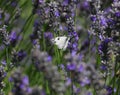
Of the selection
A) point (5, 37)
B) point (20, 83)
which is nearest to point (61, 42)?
point (5, 37)

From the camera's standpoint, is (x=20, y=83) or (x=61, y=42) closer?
(x=20, y=83)

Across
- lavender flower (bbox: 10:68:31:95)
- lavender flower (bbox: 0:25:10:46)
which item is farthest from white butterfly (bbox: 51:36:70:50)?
lavender flower (bbox: 10:68:31:95)

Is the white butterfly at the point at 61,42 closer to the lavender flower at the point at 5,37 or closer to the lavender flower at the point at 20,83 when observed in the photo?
the lavender flower at the point at 5,37

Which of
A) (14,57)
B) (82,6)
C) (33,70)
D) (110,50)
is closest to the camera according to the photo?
(110,50)

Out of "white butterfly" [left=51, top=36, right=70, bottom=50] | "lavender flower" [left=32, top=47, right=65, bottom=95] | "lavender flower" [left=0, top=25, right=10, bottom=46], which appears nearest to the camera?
"lavender flower" [left=32, top=47, right=65, bottom=95]

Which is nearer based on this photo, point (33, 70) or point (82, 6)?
point (33, 70)

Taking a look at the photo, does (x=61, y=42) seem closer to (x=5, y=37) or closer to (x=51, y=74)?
(x=5, y=37)

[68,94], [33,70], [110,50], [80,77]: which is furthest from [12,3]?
[80,77]

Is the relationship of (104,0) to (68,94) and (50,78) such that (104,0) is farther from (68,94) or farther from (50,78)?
(50,78)

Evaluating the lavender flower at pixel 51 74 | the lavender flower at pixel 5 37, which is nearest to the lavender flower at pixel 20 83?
the lavender flower at pixel 51 74

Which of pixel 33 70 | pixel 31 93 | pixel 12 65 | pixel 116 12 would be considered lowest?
pixel 33 70

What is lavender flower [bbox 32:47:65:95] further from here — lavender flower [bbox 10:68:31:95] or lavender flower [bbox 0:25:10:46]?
lavender flower [bbox 0:25:10:46]
